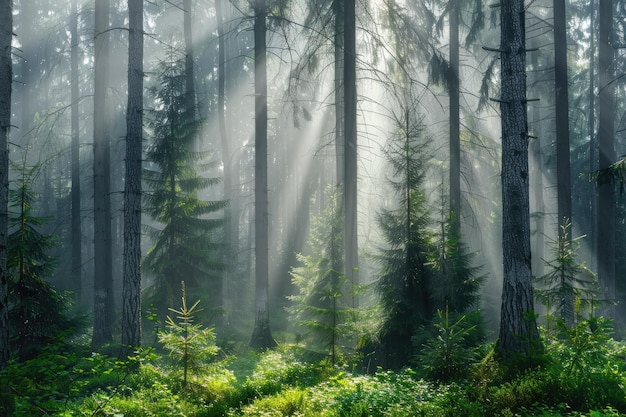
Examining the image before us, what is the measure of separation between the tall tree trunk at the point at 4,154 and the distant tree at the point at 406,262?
732 centimetres

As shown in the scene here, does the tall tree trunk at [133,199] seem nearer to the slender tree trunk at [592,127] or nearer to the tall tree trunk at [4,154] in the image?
the tall tree trunk at [4,154]

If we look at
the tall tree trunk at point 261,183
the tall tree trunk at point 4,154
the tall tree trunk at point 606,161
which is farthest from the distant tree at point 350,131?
the tall tree trunk at point 606,161

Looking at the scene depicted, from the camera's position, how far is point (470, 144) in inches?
715

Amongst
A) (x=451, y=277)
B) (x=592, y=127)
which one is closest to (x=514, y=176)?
(x=451, y=277)

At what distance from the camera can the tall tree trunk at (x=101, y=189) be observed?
15.7 metres

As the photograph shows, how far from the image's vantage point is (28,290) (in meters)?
9.46

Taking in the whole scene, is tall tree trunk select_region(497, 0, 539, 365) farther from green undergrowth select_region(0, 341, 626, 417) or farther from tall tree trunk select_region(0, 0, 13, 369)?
tall tree trunk select_region(0, 0, 13, 369)

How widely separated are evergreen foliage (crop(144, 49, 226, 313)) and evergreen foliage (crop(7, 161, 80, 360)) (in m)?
6.44

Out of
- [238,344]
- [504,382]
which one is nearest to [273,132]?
[238,344]

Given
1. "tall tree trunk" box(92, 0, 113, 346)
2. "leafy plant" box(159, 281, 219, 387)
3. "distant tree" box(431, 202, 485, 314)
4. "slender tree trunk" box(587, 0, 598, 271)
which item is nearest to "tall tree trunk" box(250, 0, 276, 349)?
"tall tree trunk" box(92, 0, 113, 346)

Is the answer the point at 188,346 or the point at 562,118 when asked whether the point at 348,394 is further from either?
the point at 562,118

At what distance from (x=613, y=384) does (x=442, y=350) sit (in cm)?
254

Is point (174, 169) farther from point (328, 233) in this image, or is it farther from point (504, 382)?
point (504, 382)

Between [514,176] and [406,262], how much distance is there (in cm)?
322
